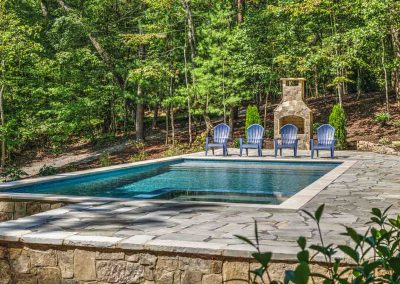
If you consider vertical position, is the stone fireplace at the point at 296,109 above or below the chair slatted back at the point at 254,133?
above

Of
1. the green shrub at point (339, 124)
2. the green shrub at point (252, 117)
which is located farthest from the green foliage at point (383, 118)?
the green shrub at point (252, 117)

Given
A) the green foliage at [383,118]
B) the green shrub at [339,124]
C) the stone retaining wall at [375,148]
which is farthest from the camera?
the green foliage at [383,118]

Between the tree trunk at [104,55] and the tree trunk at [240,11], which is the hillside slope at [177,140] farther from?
the tree trunk at [240,11]

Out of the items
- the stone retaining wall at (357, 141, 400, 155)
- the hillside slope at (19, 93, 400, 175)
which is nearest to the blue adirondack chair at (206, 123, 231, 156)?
the hillside slope at (19, 93, 400, 175)

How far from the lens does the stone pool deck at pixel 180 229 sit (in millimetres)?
3861

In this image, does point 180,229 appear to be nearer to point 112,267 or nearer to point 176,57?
point 112,267

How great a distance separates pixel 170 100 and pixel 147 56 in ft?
10.9

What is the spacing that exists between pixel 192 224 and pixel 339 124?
437 inches

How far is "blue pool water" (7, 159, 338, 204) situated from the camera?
8086 millimetres

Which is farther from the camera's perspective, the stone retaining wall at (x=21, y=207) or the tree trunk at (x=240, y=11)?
the tree trunk at (x=240, y=11)

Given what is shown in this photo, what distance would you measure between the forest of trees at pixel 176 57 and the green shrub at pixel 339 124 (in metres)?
1.93

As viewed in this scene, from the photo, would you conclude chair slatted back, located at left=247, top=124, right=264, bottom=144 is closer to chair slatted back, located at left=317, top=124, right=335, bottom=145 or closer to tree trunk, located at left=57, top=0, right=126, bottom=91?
chair slatted back, located at left=317, top=124, right=335, bottom=145

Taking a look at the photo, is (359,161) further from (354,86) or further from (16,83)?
(354,86)

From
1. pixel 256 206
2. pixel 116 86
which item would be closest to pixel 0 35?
pixel 116 86
